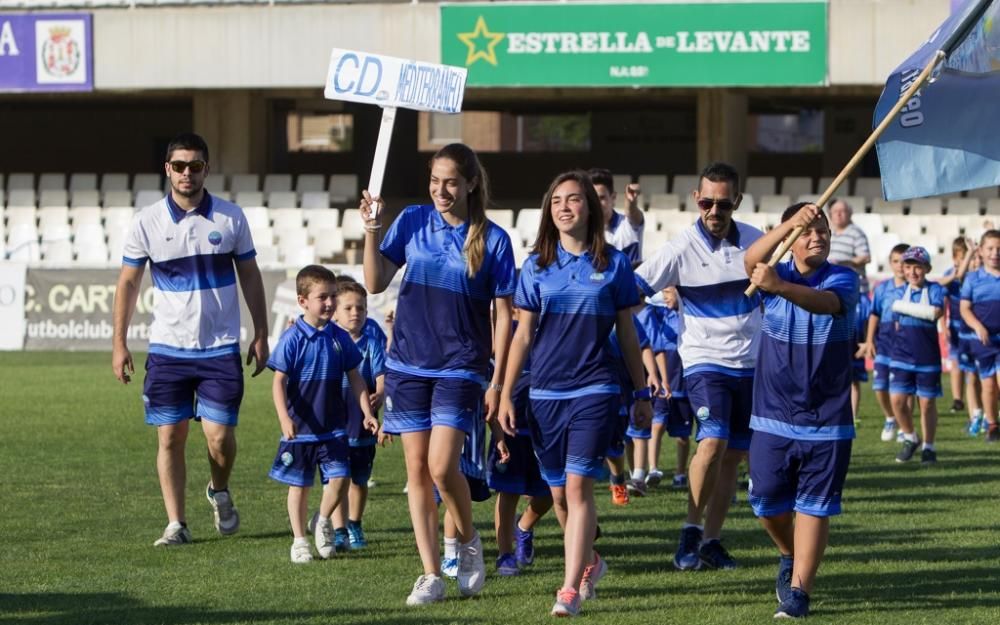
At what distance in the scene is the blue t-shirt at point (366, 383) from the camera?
919 centimetres

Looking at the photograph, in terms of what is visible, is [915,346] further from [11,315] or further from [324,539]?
[11,315]

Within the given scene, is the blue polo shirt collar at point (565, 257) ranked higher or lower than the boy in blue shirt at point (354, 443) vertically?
higher

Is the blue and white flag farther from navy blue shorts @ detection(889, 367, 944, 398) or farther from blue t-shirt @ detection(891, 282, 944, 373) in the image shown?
blue t-shirt @ detection(891, 282, 944, 373)

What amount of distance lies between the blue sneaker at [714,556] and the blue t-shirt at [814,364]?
155 cm

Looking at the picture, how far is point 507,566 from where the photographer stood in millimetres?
8242

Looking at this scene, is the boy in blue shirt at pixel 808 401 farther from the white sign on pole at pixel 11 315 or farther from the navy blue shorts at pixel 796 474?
the white sign on pole at pixel 11 315

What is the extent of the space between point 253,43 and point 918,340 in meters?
15.7

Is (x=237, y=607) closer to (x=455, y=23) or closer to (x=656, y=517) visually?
(x=656, y=517)

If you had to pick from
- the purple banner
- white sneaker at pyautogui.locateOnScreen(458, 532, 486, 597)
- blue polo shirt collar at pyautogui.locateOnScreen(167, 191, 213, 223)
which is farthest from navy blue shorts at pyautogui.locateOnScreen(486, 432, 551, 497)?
the purple banner

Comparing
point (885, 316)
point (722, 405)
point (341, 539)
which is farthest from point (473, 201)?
point (885, 316)

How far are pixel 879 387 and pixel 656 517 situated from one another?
5.58 metres

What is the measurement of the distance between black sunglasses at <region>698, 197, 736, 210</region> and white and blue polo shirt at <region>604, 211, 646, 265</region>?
1995 millimetres

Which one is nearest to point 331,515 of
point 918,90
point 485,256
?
point 485,256

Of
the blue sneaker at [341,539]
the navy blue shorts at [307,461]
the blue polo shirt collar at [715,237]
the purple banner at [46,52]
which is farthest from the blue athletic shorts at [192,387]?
the purple banner at [46,52]
